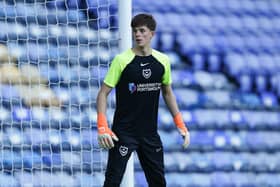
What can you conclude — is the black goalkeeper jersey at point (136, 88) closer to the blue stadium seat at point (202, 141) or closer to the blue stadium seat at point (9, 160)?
the blue stadium seat at point (9, 160)

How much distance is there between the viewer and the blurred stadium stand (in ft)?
20.0

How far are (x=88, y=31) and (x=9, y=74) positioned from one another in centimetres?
68

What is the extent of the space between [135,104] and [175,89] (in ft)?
7.61

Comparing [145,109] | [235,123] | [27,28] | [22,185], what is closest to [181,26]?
[235,123]

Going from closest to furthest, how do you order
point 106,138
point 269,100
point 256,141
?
point 106,138 < point 256,141 < point 269,100

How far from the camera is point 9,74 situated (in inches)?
240

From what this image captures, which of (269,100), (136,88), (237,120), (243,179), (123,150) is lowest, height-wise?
(243,179)

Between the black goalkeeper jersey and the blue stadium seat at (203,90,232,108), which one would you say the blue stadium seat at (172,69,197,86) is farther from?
the black goalkeeper jersey

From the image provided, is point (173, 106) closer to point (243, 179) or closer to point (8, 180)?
point (8, 180)

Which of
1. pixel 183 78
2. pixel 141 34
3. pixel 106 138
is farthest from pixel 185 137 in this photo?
pixel 183 78

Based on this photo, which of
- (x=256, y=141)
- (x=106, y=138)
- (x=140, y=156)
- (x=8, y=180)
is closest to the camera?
(x=106, y=138)

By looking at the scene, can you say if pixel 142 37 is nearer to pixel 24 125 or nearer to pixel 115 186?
pixel 115 186

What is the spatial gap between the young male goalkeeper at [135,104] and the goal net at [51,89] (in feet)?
4.53

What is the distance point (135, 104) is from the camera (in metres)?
4.58
